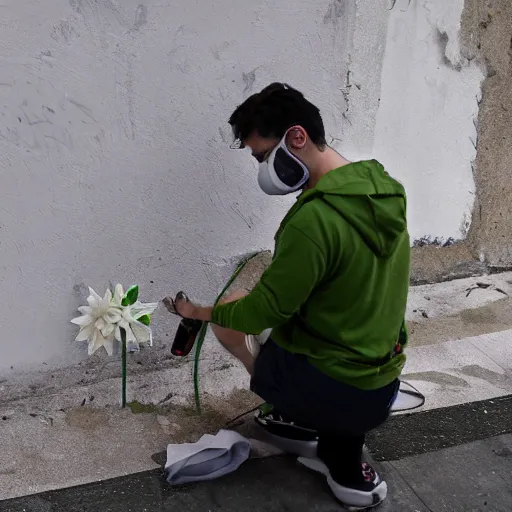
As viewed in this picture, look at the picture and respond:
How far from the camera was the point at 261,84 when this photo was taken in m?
2.96

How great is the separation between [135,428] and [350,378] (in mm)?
1016

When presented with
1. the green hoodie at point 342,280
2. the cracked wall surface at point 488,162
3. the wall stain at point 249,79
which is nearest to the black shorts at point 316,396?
the green hoodie at point 342,280

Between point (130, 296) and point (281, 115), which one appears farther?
point (130, 296)

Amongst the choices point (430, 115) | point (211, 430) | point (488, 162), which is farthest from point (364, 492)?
point (488, 162)

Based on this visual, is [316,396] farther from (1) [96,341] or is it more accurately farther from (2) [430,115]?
(2) [430,115]

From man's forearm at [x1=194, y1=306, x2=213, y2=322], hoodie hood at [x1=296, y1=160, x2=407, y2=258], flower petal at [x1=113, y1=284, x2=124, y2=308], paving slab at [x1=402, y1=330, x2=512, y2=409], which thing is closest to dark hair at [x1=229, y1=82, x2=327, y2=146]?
hoodie hood at [x1=296, y1=160, x2=407, y2=258]

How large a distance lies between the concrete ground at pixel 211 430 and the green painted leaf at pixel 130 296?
45 centimetres

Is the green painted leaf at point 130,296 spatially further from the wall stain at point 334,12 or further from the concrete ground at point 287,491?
the wall stain at point 334,12

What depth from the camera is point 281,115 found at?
87.4 inches

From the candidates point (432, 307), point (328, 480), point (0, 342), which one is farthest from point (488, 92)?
point (0, 342)

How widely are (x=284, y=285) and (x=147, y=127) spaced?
1.07 meters

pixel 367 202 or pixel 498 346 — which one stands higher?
pixel 367 202

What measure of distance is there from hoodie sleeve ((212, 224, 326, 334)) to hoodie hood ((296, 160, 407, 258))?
0.44ft

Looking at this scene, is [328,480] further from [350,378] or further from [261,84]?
[261,84]
